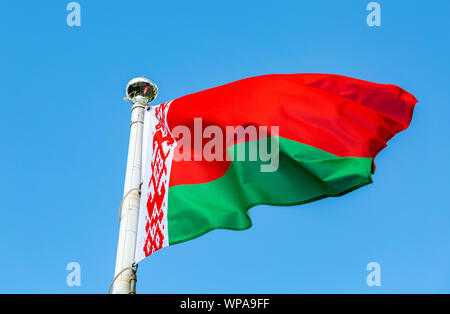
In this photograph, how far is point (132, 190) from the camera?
8883mm

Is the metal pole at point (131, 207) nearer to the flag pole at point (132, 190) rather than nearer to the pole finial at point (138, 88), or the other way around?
the flag pole at point (132, 190)

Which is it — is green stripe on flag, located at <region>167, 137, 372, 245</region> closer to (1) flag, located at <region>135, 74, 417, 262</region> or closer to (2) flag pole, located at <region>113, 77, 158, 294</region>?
(1) flag, located at <region>135, 74, 417, 262</region>

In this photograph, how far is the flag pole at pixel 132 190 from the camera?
8.05 metres

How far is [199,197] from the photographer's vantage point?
30.1 ft

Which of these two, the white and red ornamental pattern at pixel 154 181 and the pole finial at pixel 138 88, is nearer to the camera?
the white and red ornamental pattern at pixel 154 181

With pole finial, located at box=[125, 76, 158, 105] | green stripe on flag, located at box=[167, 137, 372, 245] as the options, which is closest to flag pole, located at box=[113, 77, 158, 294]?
pole finial, located at box=[125, 76, 158, 105]

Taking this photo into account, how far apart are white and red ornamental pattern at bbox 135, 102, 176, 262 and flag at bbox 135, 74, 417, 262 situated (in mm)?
15

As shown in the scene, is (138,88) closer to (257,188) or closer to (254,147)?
(254,147)

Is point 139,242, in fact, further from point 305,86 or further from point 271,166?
point 305,86

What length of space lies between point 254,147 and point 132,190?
→ 6.27 ft

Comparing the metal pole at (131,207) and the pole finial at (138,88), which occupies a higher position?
the pole finial at (138,88)

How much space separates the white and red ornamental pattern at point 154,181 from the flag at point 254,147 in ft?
0.05

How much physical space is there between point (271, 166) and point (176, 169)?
Answer: 4.66ft

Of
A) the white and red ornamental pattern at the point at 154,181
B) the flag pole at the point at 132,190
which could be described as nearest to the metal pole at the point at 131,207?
the flag pole at the point at 132,190
